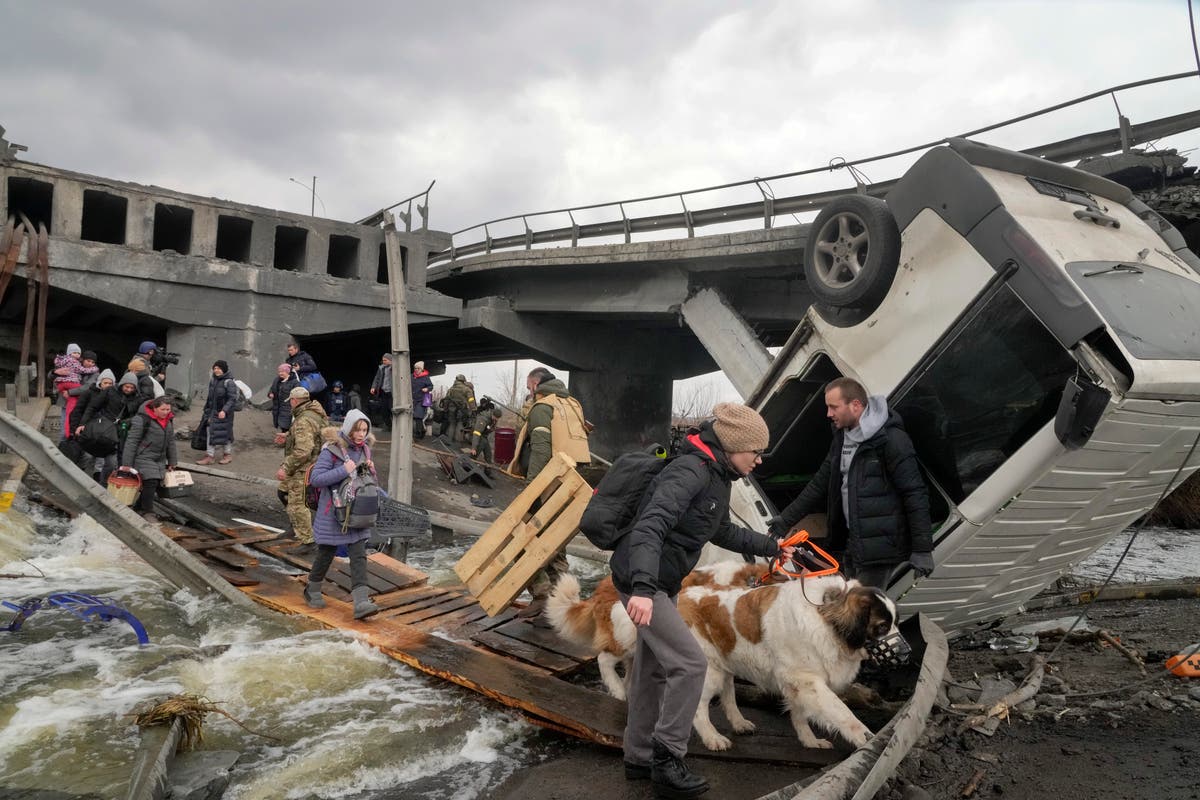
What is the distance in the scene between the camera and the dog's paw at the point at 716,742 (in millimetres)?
3961

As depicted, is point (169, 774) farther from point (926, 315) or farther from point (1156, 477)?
point (1156, 477)

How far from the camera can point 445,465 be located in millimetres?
15477

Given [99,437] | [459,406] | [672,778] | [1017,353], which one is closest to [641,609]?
[672,778]

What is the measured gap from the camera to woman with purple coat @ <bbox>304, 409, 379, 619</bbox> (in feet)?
20.3

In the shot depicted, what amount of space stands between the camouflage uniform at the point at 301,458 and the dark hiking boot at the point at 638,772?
18.6 feet

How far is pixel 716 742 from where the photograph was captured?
3973 mm

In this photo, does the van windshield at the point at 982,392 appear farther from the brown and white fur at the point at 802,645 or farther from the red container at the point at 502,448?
the red container at the point at 502,448

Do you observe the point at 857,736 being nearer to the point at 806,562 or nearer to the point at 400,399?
the point at 806,562

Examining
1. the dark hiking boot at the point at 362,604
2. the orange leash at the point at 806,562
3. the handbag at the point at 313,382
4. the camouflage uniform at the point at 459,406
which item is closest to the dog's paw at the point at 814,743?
the orange leash at the point at 806,562

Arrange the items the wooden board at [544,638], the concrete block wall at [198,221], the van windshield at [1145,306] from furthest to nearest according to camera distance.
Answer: the concrete block wall at [198,221] → the wooden board at [544,638] → the van windshield at [1145,306]

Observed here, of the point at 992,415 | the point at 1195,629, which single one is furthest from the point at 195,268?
the point at 1195,629

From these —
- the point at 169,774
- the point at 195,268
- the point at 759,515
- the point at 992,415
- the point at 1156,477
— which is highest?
the point at 195,268

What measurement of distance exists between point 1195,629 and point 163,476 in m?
10.4

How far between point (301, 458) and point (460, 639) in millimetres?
3818
